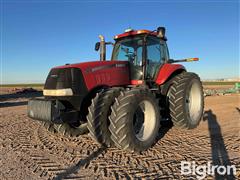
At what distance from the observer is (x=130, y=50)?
5129 millimetres

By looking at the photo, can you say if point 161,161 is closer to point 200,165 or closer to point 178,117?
point 200,165

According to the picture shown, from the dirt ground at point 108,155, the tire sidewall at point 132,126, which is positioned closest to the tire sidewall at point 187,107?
the dirt ground at point 108,155

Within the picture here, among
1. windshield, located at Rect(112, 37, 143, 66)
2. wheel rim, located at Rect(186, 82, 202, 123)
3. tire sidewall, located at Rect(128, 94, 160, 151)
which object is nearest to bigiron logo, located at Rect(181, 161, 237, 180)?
tire sidewall, located at Rect(128, 94, 160, 151)

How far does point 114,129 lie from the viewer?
3.51 m

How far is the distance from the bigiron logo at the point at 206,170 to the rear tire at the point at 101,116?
4.55 ft

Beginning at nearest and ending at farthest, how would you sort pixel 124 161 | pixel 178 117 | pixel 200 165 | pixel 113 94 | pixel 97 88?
1. pixel 200 165
2. pixel 124 161
3. pixel 113 94
4. pixel 97 88
5. pixel 178 117

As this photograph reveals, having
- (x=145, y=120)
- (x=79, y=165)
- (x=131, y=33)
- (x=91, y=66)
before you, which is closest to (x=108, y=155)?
(x=79, y=165)

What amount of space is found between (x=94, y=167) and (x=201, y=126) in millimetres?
3527

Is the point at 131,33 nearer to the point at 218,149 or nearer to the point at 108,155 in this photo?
the point at 108,155

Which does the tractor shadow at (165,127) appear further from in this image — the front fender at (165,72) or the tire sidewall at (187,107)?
the front fender at (165,72)

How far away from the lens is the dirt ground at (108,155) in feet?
9.91

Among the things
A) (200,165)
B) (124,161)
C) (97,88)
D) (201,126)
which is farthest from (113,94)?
(201,126)

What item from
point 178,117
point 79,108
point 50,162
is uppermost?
point 79,108

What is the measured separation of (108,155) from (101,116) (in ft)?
2.22
